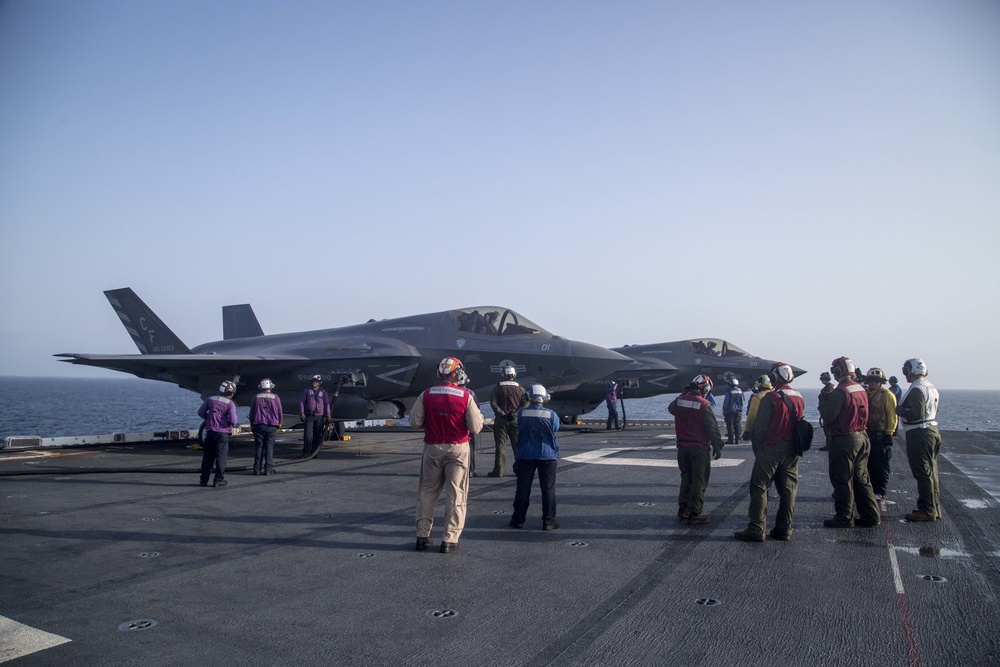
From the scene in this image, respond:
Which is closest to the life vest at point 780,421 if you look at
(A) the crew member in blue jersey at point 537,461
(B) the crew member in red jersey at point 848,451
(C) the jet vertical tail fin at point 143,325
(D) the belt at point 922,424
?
(B) the crew member in red jersey at point 848,451

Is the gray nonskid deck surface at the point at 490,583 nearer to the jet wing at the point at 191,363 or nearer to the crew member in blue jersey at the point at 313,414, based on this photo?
the crew member in blue jersey at the point at 313,414

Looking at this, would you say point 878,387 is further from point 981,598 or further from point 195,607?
point 195,607

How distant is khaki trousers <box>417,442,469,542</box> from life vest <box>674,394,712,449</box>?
302 centimetres

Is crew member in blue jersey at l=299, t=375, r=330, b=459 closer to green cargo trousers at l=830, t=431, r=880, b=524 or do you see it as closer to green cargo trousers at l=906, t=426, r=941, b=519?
green cargo trousers at l=830, t=431, r=880, b=524

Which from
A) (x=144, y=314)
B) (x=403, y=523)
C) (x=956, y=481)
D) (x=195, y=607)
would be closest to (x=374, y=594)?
(x=195, y=607)

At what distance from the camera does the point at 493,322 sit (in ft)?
57.7

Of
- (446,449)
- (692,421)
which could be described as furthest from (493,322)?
(446,449)

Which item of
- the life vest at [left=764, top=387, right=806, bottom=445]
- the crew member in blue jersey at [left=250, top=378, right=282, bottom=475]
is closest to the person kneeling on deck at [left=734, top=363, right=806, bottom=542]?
the life vest at [left=764, top=387, right=806, bottom=445]

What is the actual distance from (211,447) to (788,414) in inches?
358

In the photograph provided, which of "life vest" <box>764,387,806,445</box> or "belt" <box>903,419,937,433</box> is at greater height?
"life vest" <box>764,387,806,445</box>

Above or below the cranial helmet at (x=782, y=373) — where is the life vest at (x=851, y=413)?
below

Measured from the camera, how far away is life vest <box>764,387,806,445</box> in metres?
7.39

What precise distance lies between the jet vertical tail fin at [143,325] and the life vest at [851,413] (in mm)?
20274

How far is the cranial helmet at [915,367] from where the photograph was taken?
863cm
